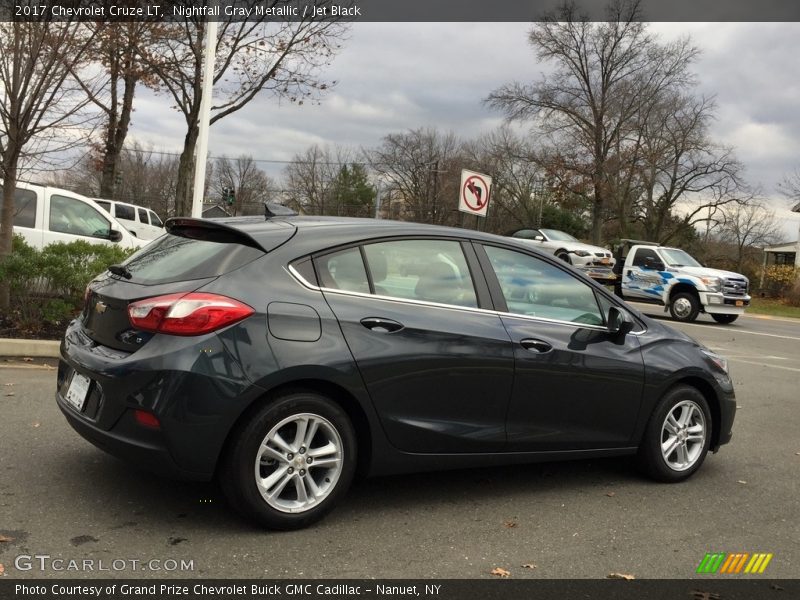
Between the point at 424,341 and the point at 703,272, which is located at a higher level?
the point at 703,272

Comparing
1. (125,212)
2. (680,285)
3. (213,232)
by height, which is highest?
(125,212)

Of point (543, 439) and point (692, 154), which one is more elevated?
point (692, 154)

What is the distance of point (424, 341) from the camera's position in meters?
3.93

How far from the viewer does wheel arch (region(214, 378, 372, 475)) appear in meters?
3.52

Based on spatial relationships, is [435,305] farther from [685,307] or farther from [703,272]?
[703,272]

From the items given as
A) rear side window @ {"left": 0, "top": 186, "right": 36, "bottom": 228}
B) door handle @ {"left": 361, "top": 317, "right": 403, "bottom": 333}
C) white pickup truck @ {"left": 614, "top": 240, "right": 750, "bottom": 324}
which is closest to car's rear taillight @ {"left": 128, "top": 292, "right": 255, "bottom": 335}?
door handle @ {"left": 361, "top": 317, "right": 403, "bottom": 333}

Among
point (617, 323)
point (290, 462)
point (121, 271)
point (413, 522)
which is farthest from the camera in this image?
point (617, 323)

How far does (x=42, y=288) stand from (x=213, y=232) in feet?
18.5

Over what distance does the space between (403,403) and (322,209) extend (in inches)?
2847

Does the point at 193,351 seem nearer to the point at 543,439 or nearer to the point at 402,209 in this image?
the point at 543,439

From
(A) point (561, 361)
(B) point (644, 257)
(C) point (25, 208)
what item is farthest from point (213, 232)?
(B) point (644, 257)

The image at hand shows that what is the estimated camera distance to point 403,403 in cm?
386
